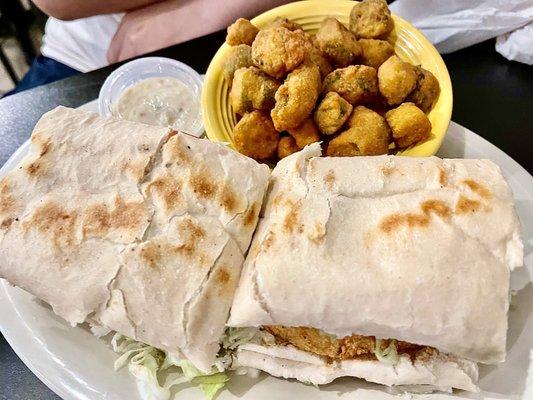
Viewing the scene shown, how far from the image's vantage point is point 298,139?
1.79 meters

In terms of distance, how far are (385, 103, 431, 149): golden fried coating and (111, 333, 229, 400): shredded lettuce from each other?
2.85 feet

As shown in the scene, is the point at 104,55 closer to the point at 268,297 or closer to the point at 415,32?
the point at 415,32

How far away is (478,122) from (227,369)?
125 centimetres

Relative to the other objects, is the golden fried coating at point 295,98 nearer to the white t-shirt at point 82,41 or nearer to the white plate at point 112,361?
the white plate at point 112,361

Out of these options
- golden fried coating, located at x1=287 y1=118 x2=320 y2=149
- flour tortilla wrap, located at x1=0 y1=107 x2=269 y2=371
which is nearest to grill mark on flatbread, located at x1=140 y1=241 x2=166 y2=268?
flour tortilla wrap, located at x1=0 y1=107 x2=269 y2=371

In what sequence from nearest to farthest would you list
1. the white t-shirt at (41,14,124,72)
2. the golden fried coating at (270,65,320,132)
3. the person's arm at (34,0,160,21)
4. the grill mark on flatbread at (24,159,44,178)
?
the grill mark on flatbread at (24,159,44,178) → the golden fried coating at (270,65,320,132) → the person's arm at (34,0,160,21) → the white t-shirt at (41,14,124,72)

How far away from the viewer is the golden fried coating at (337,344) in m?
1.41

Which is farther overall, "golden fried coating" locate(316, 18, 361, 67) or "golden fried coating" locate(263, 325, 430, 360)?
"golden fried coating" locate(316, 18, 361, 67)

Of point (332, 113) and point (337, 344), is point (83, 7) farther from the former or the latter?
point (337, 344)

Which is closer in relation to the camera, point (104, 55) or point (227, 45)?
point (227, 45)

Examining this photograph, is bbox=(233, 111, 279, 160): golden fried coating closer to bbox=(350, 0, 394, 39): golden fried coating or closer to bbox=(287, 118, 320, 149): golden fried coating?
bbox=(287, 118, 320, 149): golden fried coating

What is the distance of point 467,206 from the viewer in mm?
1349

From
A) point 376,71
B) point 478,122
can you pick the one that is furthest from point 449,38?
point 376,71

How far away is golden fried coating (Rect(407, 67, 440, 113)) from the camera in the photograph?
5.96 feet
